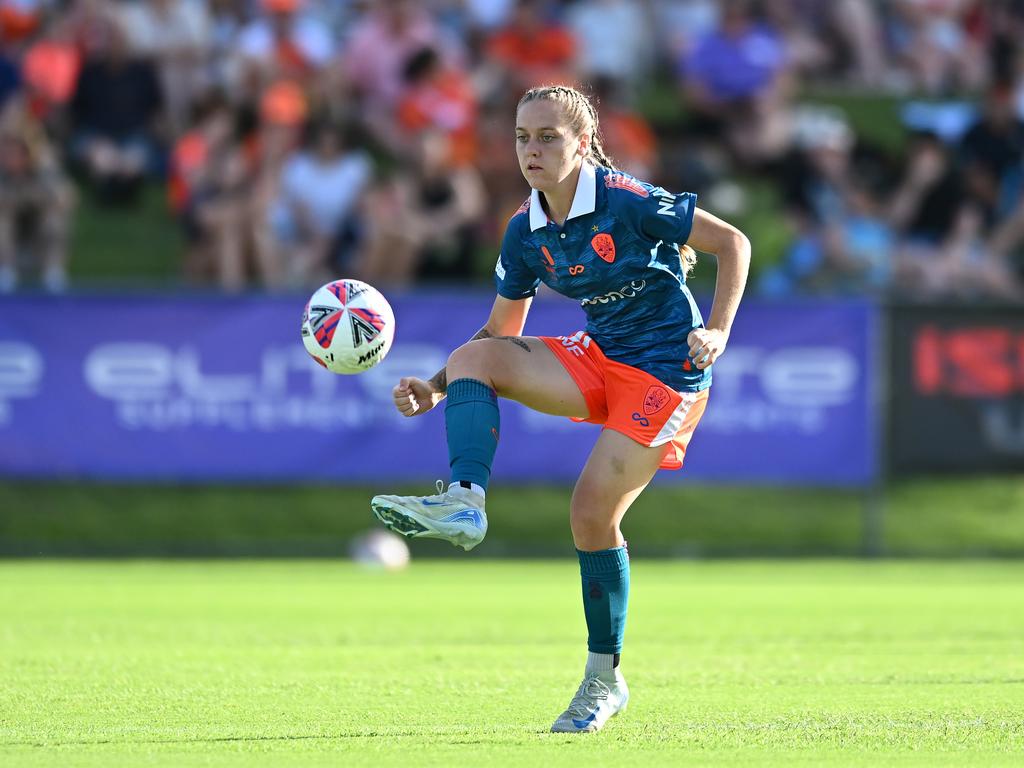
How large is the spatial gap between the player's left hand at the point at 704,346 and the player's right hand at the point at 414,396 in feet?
3.54

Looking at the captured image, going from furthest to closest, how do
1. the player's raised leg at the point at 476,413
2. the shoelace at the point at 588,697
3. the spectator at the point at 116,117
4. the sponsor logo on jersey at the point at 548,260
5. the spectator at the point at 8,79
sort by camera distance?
the spectator at the point at 116,117 < the spectator at the point at 8,79 < the sponsor logo on jersey at the point at 548,260 < the shoelace at the point at 588,697 < the player's raised leg at the point at 476,413

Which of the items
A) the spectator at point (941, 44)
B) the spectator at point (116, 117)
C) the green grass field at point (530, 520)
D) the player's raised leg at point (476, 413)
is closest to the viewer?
the player's raised leg at point (476, 413)

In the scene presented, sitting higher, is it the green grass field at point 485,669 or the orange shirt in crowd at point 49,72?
the orange shirt in crowd at point 49,72

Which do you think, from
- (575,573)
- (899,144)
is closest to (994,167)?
(899,144)

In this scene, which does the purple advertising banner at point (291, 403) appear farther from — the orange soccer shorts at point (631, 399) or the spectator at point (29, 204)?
the orange soccer shorts at point (631, 399)

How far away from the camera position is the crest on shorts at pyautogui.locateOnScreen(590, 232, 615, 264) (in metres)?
→ 6.44

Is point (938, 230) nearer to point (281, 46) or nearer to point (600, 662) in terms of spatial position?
point (281, 46)

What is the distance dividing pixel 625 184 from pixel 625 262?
296mm

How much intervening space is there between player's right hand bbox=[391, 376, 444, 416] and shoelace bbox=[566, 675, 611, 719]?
3.97ft

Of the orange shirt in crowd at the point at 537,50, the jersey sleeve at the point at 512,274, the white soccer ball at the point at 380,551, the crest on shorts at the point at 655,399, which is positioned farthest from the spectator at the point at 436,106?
the crest on shorts at the point at 655,399

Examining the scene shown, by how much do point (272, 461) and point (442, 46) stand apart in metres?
5.93

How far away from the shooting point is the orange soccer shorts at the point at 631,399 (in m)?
6.43

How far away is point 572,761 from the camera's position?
538cm

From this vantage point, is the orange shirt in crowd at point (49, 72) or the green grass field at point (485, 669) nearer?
the green grass field at point (485, 669)
